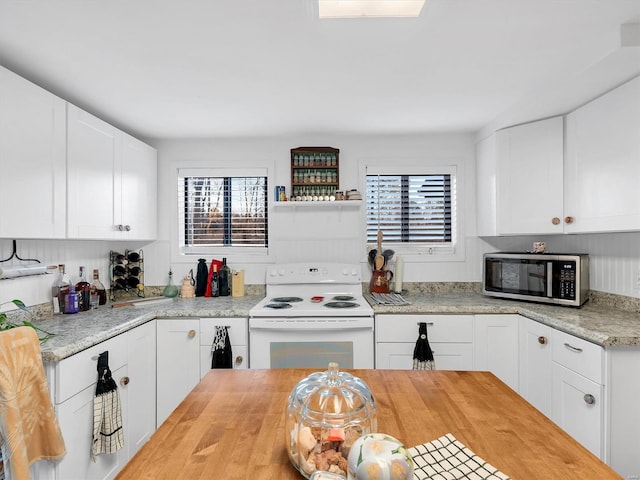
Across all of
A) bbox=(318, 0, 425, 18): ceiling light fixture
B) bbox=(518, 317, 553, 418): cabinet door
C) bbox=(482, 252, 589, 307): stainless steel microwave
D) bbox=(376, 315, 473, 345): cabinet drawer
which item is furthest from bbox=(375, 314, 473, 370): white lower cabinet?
bbox=(318, 0, 425, 18): ceiling light fixture

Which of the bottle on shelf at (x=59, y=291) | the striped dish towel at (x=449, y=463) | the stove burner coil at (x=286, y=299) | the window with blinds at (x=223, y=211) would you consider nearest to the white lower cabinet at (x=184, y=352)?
the stove burner coil at (x=286, y=299)

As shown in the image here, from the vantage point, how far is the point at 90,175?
2178 millimetres

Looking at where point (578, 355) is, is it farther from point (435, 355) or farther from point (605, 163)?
point (605, 163)

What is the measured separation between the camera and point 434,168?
312 cm

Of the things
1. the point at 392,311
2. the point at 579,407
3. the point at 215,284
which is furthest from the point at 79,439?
the point at 579,407

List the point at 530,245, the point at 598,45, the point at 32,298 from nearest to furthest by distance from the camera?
the point at 598,45 → the point at 32,298 → the point at 530,245

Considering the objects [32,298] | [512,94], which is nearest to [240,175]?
[32,298]

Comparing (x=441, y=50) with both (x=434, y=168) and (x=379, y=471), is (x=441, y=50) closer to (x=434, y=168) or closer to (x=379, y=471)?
(x=434, y=168)

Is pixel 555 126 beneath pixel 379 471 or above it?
above

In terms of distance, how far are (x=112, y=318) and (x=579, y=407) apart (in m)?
2.73

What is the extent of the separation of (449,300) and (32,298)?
2.85 metres

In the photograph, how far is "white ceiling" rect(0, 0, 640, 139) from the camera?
4.54ft

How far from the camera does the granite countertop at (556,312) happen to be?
1.68 metres

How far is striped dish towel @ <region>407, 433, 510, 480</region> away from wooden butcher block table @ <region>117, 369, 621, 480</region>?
Result: 0.12ft
